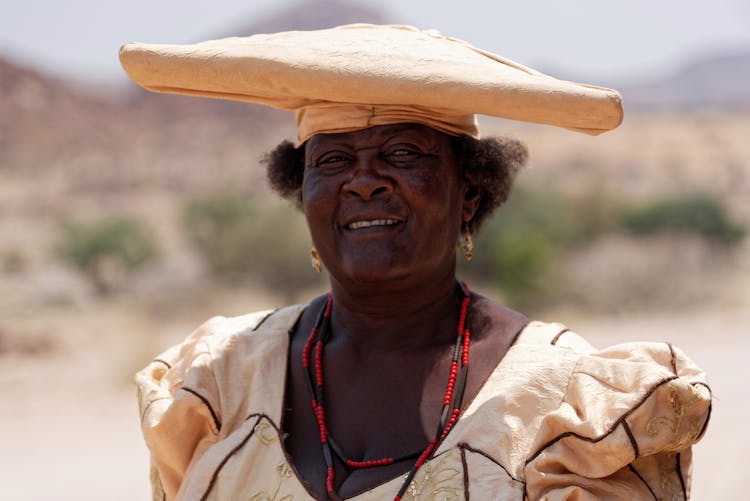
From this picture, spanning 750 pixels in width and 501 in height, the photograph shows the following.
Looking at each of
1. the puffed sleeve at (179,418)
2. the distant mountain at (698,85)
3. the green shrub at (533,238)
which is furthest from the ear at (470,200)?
the distant mountain at (698,85)

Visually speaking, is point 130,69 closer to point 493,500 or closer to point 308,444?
point 308,444

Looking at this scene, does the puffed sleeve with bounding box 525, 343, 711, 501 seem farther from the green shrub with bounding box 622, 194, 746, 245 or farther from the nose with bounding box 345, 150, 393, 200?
the green shrub with bounding box 622, 194, 746, 245

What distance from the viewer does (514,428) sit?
7.53ft

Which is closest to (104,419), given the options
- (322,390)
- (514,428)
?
(322,390)

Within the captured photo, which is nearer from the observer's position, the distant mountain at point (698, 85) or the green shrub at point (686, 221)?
the green shrub at point (686, 221)

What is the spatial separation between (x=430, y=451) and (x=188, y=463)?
677 millimetres

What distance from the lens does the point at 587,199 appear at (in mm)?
20047

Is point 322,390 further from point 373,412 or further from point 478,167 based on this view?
point 478,167

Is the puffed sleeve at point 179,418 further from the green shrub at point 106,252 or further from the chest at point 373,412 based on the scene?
the green shrub at point 106,252

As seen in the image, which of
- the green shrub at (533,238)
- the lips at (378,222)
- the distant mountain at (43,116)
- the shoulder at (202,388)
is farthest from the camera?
the distant mountain at (43,116)

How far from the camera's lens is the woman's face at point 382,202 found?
248cm

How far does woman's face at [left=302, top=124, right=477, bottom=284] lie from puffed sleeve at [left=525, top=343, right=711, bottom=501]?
53 centimetres

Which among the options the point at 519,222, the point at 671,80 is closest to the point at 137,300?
the point at 519,222

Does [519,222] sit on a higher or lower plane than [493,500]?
lower
